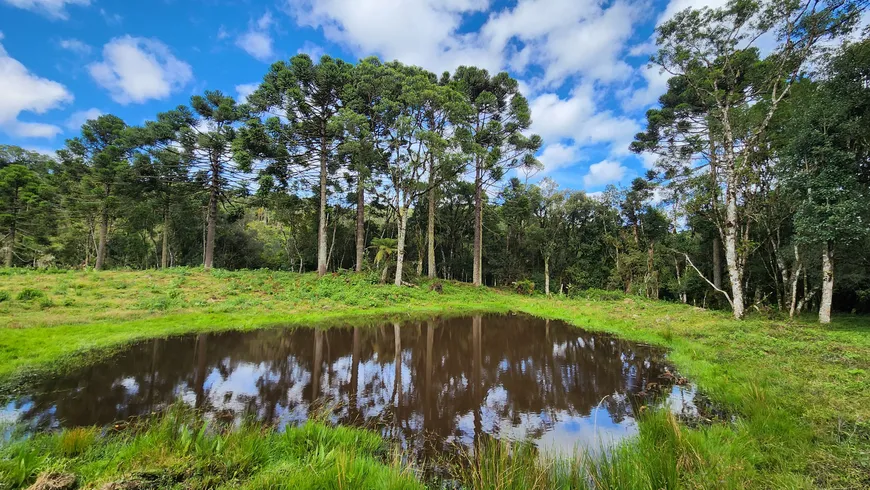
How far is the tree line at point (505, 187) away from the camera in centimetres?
1240

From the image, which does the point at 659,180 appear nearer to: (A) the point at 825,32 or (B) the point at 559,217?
(A) the point at 825,32

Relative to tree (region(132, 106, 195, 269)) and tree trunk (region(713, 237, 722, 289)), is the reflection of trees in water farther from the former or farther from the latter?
tree (region(132, 106, 195, 269))

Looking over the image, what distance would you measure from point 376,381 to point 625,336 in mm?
8816

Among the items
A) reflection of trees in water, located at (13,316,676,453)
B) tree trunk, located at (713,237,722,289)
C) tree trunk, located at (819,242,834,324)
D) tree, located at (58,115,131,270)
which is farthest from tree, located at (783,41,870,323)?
tree, located at (58,115,131,270)

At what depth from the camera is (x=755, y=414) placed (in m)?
4.50

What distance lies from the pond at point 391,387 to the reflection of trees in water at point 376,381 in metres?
0.03

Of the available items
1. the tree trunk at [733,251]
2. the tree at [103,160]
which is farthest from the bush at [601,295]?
the tree at [103,160]

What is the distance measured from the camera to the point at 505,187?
26094 millimetres

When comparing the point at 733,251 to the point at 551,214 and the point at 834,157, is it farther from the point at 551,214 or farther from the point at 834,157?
the point at 551,214

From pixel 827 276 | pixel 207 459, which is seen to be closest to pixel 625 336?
pixel 827 276

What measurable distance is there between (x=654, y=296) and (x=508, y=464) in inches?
1187

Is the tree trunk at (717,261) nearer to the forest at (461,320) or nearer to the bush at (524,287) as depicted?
the forest at (461,320)

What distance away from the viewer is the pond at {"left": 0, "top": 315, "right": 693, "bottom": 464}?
183 inches

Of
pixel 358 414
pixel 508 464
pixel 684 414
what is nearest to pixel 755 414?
pixel 684 414
